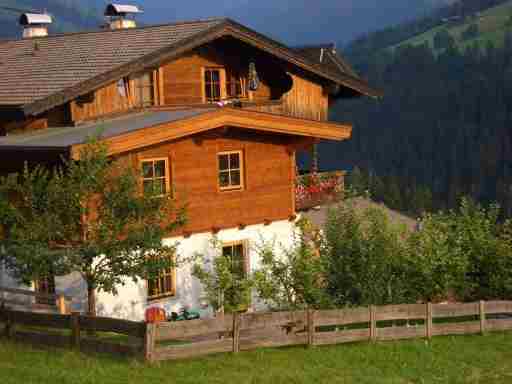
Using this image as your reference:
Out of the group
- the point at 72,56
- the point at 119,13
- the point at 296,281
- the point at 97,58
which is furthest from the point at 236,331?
the point at 119,13

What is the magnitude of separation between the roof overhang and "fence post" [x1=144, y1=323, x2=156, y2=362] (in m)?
4.64

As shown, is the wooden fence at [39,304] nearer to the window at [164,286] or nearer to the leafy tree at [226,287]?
the window at [164,286]

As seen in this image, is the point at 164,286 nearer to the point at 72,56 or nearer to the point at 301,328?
the point at 301,328

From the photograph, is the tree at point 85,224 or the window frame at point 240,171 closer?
the tree at point 85,224

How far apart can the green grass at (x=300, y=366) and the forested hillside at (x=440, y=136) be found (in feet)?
349

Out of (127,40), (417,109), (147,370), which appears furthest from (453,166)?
(147,370)

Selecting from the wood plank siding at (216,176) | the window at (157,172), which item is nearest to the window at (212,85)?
the wood plank siding at (216,176)

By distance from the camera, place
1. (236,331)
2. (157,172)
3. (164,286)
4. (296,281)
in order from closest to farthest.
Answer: (236,331) < (296,281) < (157,172) < (164,286)

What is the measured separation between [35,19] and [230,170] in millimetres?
16120

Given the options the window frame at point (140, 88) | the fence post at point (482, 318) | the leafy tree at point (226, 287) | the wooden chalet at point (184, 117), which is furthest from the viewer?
the window frame at point (140, 88)

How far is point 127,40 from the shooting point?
2889cm

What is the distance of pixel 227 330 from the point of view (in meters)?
18.7

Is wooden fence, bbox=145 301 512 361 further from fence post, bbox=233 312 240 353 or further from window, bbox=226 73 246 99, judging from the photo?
window, bbox=226 73 246 99

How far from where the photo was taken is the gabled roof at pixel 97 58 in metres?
24.8
